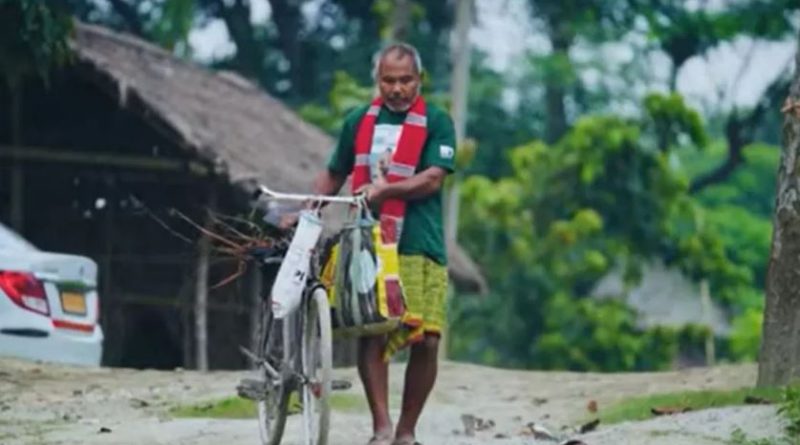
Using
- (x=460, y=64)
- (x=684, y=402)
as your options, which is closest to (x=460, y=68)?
(x=460, y=64)

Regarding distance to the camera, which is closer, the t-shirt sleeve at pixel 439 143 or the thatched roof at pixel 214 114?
the t-shirt sleeve at pixel 439 143

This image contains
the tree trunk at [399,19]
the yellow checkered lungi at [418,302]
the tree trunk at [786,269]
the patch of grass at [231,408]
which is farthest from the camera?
the tree trunk at [399,19]

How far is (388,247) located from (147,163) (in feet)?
37.9

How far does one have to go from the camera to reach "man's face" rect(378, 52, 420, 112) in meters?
8.87

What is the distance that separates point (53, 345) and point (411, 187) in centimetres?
504

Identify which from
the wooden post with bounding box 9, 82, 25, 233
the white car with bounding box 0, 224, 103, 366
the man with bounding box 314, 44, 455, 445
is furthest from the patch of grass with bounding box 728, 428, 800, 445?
the wooden post with bounding box 9, 82, 25, 233

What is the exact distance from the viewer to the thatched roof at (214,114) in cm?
1859

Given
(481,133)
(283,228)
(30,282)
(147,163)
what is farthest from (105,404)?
(481,133)

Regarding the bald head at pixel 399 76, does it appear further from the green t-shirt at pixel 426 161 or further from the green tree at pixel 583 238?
the green tree at pixel 583 238

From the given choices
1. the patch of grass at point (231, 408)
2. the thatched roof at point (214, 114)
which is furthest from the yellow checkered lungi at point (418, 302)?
the thatched roof at point (214, 114)

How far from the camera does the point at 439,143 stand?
29.3ft

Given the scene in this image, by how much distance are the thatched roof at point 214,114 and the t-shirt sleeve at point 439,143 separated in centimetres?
970

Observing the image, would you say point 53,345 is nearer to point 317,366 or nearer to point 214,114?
point 317,366

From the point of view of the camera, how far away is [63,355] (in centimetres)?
1334
